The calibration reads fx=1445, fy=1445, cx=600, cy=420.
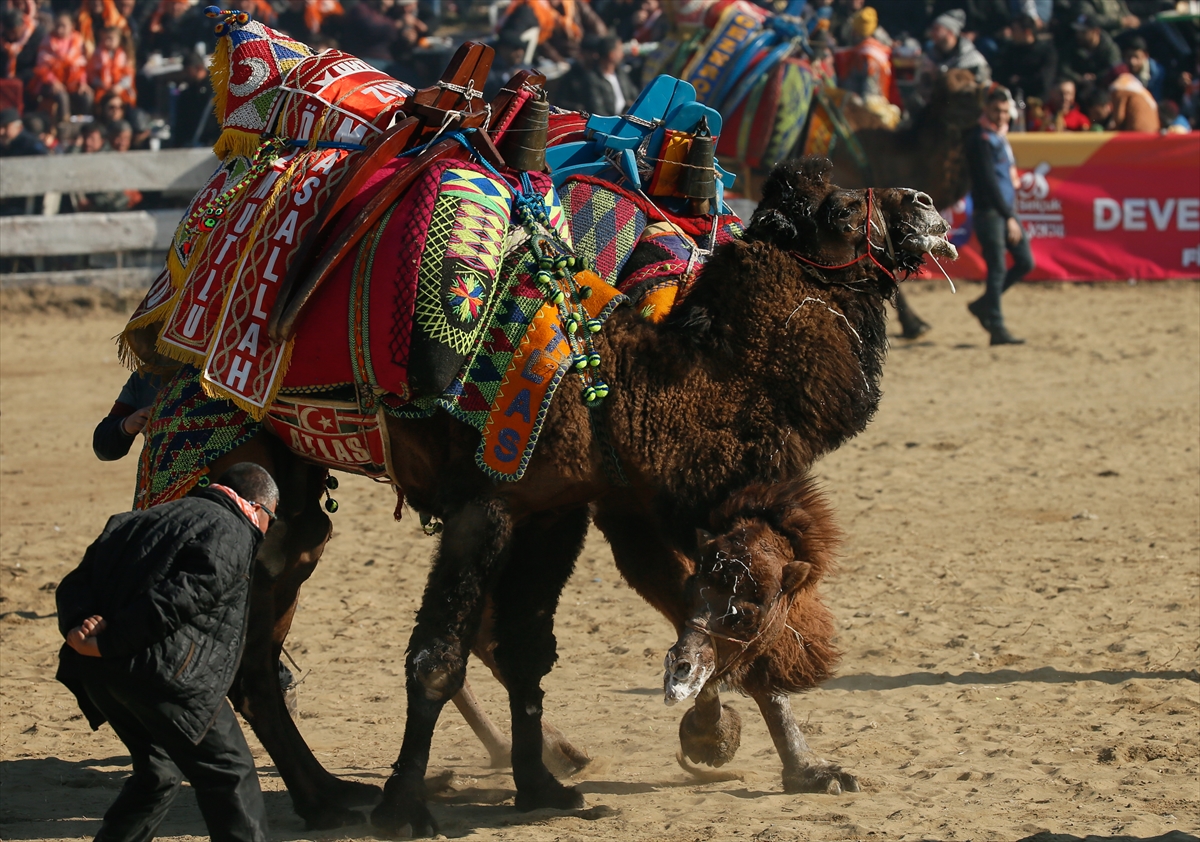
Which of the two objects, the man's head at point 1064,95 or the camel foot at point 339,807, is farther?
the man's head at point 1064,95

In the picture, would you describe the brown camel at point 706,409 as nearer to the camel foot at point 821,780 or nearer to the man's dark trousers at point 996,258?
the camel foot at point 821,780

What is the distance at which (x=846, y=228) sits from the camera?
4.01 metres

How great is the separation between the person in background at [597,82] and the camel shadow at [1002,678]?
9.31m

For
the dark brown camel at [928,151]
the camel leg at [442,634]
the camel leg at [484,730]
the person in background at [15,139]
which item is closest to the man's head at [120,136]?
the person in background at [15,139]

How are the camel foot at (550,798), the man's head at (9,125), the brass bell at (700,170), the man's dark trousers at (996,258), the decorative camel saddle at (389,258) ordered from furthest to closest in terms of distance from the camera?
the man's head at (9,125), the man's dark trousers at (996,258), the brass bell at (700,170), the camel foot at (550,798), the decorative camel saddle at (389,258)

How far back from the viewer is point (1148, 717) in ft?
16.3

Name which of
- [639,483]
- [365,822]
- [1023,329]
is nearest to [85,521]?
[365,822]

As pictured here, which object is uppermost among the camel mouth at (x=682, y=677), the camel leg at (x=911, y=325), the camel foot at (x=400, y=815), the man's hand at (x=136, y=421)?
the man's hand at (x=136, y=421)

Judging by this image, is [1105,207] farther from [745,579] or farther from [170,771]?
[170,771]

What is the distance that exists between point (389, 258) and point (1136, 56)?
512 inches

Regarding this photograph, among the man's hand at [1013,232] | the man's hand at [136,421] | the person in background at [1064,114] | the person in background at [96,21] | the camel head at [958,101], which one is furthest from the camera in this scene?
the person in background at [96,21]

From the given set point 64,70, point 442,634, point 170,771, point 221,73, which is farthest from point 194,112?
point 170,771

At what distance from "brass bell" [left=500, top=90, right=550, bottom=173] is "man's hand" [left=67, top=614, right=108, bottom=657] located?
6.33 feet

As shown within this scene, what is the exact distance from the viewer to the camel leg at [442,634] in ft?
13.4
